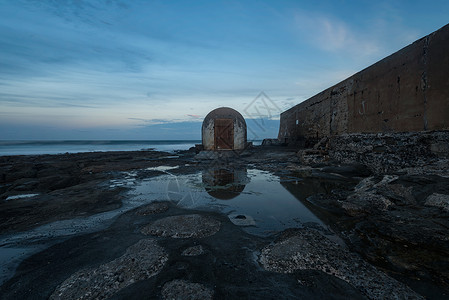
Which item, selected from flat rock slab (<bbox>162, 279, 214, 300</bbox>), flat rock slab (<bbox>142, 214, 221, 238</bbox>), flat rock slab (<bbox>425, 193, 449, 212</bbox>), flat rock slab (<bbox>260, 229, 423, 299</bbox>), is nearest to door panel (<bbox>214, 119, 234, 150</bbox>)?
flat rock slab (<bbox>142, 214, 221, 238</bbox>)

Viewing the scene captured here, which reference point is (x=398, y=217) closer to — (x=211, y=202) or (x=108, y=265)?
(x=211, y=202)

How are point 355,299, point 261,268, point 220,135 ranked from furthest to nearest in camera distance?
point 220,135, point 261,268, point 355,299

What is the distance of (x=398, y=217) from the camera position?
2.71m

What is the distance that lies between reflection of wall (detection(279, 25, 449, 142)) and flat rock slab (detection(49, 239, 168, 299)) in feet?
18.0

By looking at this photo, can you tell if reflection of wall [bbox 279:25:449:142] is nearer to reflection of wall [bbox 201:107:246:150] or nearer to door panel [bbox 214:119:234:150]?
reflection of wall [bbox 201:107:246:150]

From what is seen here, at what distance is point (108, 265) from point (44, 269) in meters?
0.64

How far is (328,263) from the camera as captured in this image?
1856 millimetres

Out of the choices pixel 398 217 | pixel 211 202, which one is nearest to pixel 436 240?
pixel 398 217

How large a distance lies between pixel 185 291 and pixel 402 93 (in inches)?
242

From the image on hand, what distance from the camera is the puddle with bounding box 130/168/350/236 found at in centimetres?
299

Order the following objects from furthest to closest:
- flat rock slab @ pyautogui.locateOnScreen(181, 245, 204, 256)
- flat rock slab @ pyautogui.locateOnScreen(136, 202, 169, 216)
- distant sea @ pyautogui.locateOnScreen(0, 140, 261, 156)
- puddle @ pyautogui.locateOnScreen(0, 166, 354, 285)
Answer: distant sea @ pyautogui.locateOnScreen(0, 140, 261, 156)
flat rock slab @ pyautogui.locateOnScreen(136, 202, 169, 216)
puddle @ pyautogui.locateOnScreen(0, 166, 354, 285)
flat rock slab @ pyautogui.locateOnScreen(181, 245, 204, 256)

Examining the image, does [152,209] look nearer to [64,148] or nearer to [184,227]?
[184,227]

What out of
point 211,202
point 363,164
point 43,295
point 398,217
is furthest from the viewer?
point 363,164

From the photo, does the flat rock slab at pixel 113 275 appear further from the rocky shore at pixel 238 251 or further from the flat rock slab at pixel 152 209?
the flat rock slab at pixel 152 209
